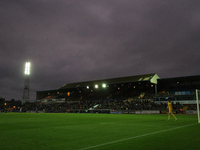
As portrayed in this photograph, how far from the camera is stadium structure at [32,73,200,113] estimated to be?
4803 centimetres

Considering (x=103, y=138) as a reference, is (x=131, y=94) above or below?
above

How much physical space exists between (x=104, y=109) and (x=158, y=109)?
16370 mm

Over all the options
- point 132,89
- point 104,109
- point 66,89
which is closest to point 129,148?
point 104,109

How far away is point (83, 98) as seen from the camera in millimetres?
77938

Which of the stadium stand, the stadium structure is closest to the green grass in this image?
the stadium stand

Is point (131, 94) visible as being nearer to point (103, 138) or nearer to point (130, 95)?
point (130, 95)

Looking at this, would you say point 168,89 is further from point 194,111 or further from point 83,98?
point 83,98

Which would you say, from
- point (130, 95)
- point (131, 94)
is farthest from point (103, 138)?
point (131, 94)

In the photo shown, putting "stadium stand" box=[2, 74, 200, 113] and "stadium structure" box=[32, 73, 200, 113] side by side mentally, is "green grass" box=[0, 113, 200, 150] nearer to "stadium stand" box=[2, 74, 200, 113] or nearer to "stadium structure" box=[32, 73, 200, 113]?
"stadium stand" box=[2, 74, 200, 113]

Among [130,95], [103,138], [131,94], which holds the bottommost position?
[103,138]

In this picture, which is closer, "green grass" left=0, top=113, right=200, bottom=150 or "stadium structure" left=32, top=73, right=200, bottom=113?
"green grass" left=0, top=113, right=200, bottom=150

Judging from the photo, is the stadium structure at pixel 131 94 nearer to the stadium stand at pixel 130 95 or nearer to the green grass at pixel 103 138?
the stadium stand at pixel 130 95

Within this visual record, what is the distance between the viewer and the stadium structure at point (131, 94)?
48.0 meters

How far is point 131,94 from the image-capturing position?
66.8 meters
